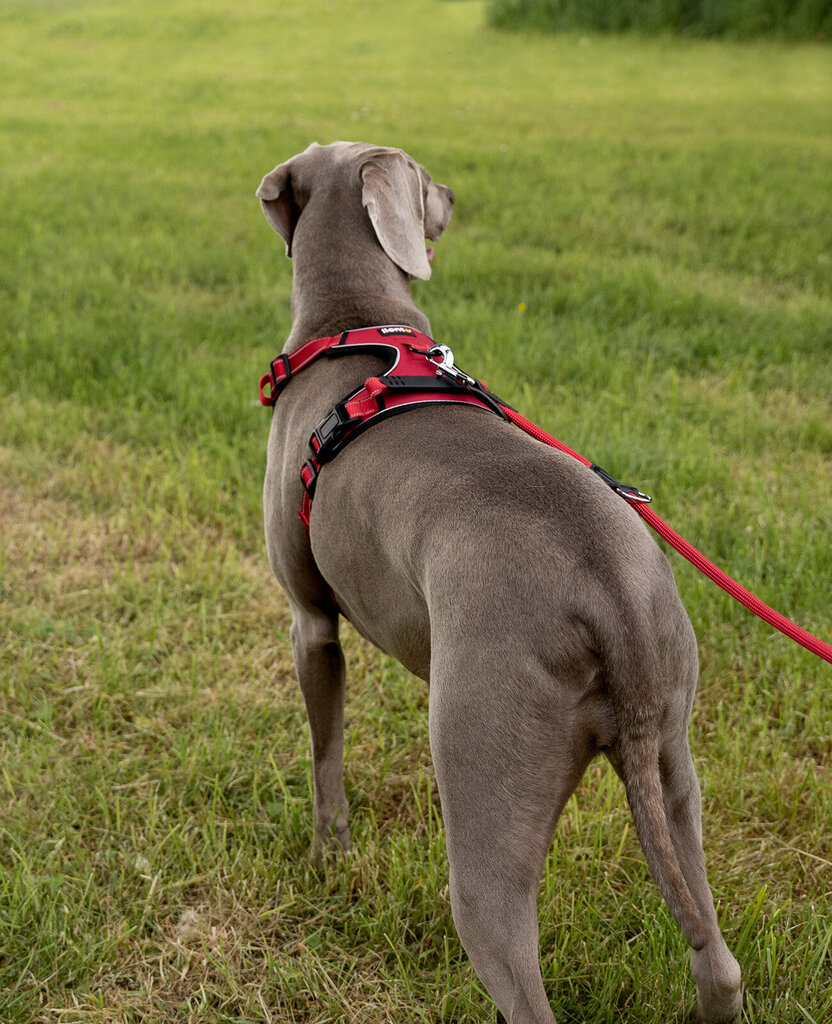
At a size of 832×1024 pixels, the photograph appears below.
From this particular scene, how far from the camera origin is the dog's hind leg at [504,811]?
57.2 inches

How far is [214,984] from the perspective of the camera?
7.02 feet

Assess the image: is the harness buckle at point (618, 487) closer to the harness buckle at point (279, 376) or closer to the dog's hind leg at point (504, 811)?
the dog's hind leg at point (504, 811)

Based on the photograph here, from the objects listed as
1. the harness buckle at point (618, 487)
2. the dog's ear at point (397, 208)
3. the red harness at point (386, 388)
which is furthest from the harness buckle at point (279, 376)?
the harness buckle at point (618, 487)

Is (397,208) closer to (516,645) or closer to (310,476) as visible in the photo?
(310,476)

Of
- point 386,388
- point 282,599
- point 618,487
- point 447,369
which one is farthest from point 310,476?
point 282,599

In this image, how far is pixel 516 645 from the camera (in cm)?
146

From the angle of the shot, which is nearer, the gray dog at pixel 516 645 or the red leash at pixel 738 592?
the gray dog at pixel 516 645

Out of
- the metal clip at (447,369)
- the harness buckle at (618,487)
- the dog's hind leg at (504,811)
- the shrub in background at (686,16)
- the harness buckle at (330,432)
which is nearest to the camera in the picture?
the dog's hind leg at (504,811)

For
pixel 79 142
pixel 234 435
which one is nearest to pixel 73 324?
pixel 234 435

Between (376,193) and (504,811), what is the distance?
156cm

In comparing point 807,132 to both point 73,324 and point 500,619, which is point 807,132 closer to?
point 73,324

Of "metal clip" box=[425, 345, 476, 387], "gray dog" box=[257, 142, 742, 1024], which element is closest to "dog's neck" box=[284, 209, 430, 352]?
"metal clip" box=[425, 345, 476, 387]

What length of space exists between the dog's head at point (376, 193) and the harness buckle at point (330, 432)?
52 centimetres

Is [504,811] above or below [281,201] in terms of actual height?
below
